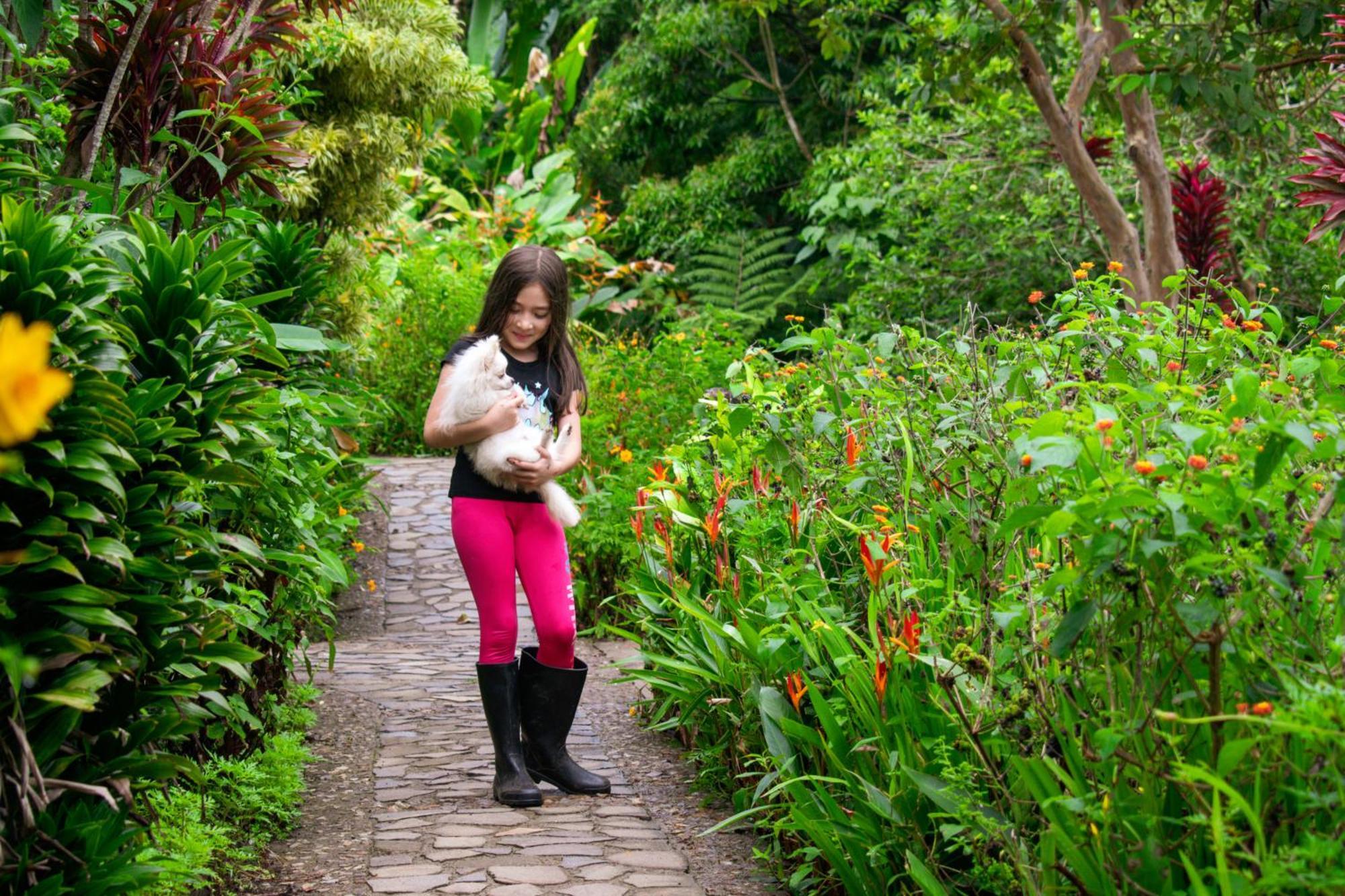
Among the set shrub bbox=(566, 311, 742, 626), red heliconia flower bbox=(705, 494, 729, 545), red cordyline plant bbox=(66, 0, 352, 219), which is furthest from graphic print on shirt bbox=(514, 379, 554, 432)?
shrub bbox=(566, 311, 742, 626)

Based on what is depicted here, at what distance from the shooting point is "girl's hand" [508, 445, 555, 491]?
4.11 meters

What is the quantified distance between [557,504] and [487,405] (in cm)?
40

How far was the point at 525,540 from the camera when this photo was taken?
4.31m

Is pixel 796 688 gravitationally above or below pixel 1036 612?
below

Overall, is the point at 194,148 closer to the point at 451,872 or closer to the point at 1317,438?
the point at 451,872

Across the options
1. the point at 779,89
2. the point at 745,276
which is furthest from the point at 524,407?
the point at 779,89

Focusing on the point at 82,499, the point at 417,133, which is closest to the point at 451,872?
the point at 82,499

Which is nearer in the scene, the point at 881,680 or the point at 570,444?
the point at 881,680

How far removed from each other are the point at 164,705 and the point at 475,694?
10.5ft

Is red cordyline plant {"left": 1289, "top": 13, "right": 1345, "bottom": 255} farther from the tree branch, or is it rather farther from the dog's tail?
the dog's tail

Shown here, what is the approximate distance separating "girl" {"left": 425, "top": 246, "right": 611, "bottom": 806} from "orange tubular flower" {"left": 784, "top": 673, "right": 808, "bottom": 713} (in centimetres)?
95

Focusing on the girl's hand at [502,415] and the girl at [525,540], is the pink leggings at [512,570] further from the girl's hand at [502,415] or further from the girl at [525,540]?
the girl's hand at [502,415]

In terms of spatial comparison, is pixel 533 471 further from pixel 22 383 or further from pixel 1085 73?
pixel 1085 73

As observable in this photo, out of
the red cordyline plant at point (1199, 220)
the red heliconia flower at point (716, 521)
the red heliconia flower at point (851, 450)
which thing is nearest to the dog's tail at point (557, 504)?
the red heliconia flower at point (716, 521)
